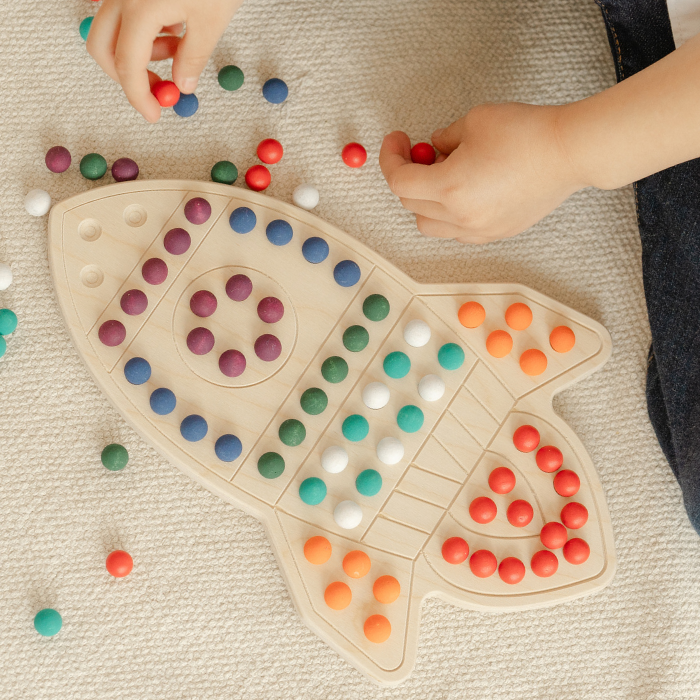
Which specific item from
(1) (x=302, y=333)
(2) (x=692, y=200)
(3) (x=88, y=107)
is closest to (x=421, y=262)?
(1) (x=302, y=333)

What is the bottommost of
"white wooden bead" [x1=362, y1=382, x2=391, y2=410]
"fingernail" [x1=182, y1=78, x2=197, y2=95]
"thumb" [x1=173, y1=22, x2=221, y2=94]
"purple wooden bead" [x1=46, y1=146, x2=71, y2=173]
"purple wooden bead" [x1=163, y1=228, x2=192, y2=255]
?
"white wooden bead" [x1=362, y1=382, x2=391, y2=410]

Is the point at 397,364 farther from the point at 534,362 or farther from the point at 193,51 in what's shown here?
the point at 193,51

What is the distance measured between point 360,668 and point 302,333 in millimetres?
306

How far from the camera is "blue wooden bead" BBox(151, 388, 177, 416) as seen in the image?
0.60 m

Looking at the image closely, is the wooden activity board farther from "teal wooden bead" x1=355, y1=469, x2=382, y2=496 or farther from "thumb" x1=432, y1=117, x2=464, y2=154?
"thumb" x1=432, y1=117, x2=464, y2=154

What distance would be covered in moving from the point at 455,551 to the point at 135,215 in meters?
0.42

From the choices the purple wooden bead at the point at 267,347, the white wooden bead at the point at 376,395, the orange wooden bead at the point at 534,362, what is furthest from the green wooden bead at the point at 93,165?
the orange wooden bead at the point at 534,362

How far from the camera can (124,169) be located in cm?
62

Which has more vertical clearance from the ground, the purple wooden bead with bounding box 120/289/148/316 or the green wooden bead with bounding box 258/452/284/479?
the purple wooden bead with bounding box 120/289/148/316

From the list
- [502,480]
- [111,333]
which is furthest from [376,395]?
[111,333]

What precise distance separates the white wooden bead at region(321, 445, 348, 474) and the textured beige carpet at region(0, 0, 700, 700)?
0.09 metres

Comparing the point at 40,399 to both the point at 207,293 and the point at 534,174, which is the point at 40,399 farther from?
the point at 534,174

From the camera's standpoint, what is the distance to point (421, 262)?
66 cm

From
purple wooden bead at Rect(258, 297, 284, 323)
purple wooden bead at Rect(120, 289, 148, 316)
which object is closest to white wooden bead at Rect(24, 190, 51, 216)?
purple wooden bead at Rect(120, 289, 148, 316)
